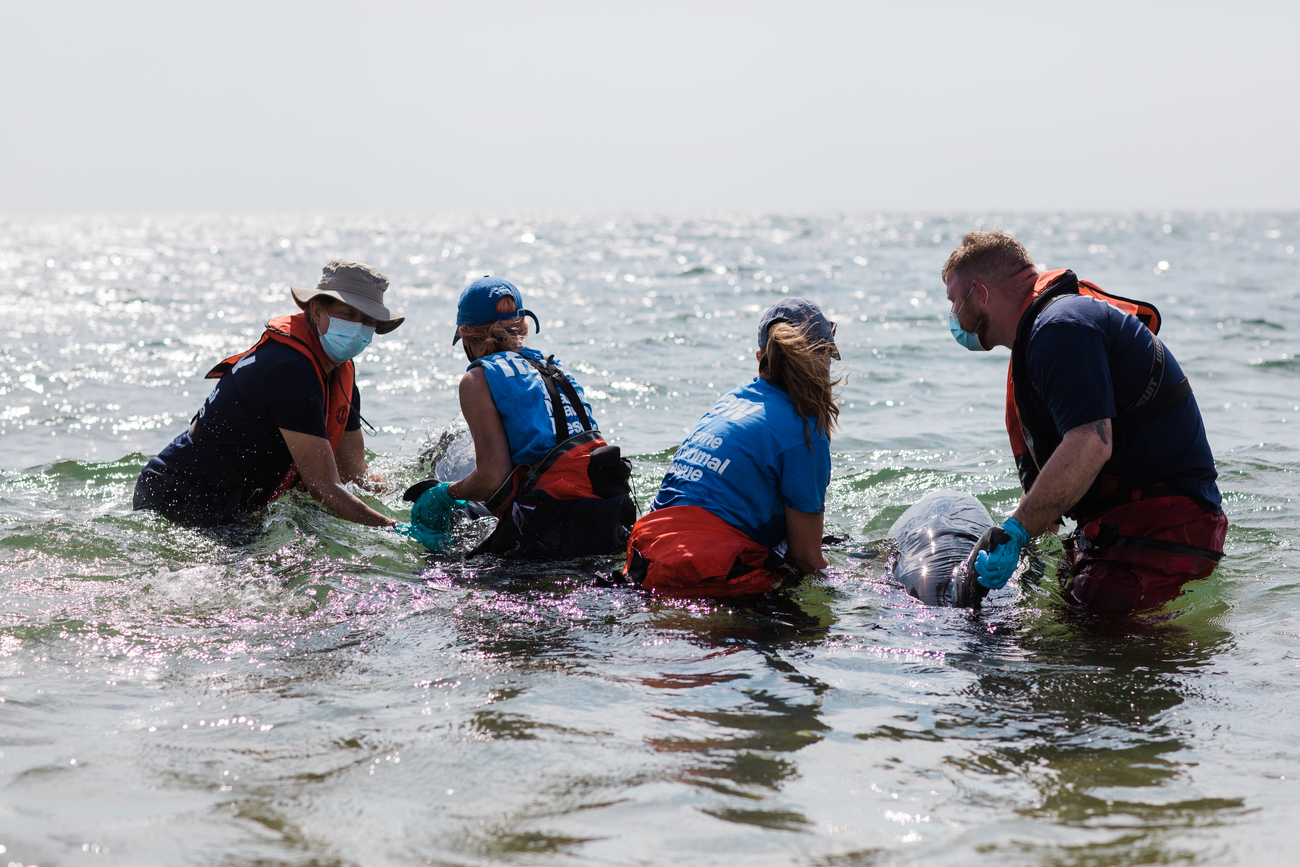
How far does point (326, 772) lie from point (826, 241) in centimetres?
6267

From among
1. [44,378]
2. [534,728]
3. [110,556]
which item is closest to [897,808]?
[534,728]

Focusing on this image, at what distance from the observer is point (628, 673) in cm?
448

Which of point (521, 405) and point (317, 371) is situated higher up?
point (317, 371)

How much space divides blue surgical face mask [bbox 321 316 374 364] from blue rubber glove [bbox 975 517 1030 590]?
3.60 m

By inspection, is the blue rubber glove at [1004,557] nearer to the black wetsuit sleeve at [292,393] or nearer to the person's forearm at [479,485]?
the person's forearm at [479,485]

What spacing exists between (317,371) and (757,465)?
8.86 feet

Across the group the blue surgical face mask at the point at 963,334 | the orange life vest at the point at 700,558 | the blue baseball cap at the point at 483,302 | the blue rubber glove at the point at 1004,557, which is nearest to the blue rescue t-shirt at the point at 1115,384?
the blue surgical face mask at the point at 963,334

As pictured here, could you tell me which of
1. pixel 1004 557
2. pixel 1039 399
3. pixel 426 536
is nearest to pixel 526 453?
pixel 426 536

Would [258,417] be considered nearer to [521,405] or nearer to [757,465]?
[521,405]

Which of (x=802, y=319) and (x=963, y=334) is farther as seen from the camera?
(x=963, y=334)

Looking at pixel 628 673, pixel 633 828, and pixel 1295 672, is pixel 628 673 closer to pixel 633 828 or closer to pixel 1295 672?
pixel 633 828

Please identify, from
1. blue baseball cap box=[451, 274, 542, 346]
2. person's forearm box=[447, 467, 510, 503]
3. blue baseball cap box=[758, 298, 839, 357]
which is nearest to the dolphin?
blue baseball cap box=[758, 298, 839, 357]

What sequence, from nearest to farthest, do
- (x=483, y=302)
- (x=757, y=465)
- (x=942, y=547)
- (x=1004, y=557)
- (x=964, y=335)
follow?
(x=1004, y=557) → (x=757, y=465) → (x=964, y=335) → (x=942, y=547) → (x=483, y=302)

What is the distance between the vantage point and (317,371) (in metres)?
6.12
